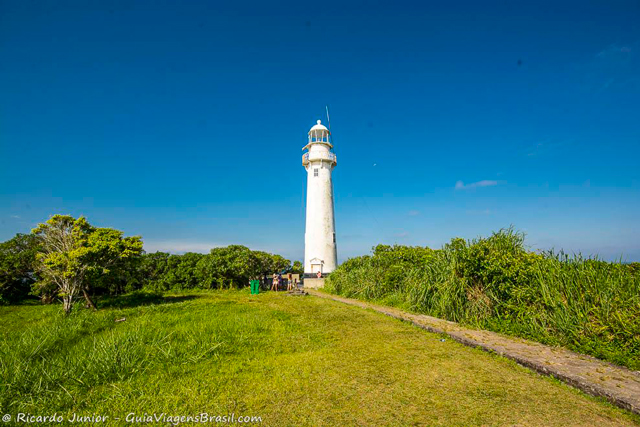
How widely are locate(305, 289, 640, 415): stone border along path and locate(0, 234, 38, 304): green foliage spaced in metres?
16.5

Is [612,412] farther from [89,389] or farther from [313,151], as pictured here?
[313,151]

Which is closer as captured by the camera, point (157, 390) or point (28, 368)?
point (157, 390)

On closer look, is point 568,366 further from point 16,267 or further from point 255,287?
point 16,267

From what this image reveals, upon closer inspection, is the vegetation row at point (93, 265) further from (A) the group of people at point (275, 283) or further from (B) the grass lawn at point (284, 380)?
(B) the grass lawn at point (284, 380)

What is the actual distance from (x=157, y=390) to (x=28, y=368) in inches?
79.5

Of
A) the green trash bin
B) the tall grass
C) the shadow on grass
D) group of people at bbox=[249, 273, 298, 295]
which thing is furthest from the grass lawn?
group of people at bbox=[249, 273, 298, 295]

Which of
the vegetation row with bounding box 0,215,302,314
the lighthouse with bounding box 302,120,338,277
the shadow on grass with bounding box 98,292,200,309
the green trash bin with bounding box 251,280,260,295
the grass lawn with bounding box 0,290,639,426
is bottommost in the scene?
the grass lawn with bounding box 0,290,639,426

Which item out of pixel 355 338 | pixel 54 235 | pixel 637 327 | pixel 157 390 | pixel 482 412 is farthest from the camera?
pixel 54 235

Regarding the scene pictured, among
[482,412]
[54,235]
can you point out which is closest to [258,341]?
[482,412]

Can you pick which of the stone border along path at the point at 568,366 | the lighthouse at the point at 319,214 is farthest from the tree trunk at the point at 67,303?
the lighthouse at the point at 319,214

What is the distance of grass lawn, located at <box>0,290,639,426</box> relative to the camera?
121 inches

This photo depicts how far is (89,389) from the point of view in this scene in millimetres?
3645

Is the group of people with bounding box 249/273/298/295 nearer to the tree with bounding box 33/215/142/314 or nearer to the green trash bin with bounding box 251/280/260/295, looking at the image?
the green trash bin with bounding box 251/280/260/295

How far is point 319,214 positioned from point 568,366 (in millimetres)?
19741
